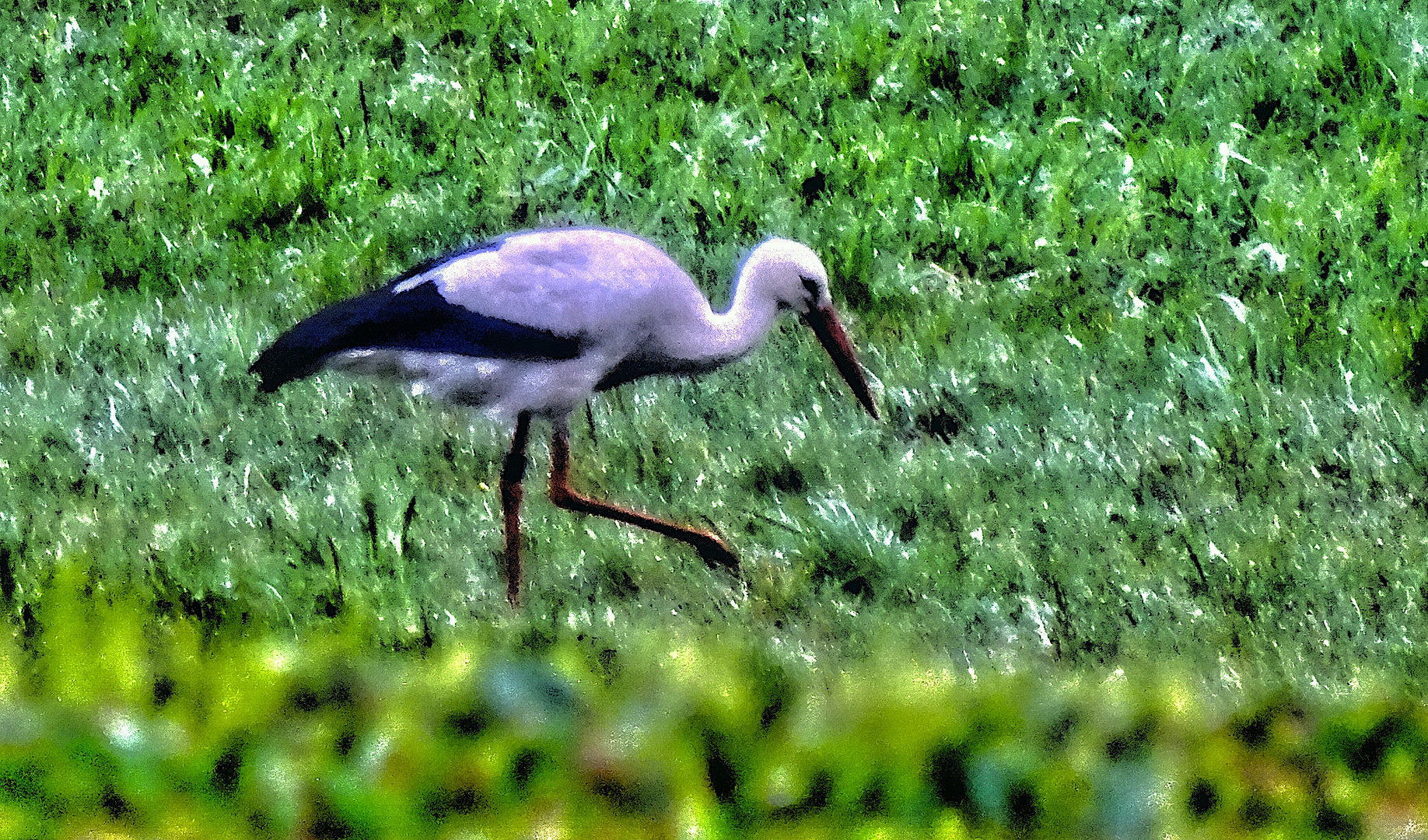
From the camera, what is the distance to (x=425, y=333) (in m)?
5.00


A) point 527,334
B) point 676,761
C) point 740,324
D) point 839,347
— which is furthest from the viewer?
point 839,347

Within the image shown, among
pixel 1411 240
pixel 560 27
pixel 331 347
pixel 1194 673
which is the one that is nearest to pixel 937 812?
pixel 1194 673

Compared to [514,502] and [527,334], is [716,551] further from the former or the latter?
[527,334]

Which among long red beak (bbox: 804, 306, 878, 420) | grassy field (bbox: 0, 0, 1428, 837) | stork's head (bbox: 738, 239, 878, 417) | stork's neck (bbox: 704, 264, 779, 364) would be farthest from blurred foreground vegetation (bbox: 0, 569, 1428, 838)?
long red beak (bbox: 804, 306, 878, 420)

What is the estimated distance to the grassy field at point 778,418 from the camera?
225 centimetres

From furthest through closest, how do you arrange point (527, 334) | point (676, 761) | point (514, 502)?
point (514, 502) < point (527, 334) < point (676, 761)

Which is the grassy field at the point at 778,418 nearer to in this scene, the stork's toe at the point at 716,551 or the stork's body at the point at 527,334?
the stork's toe at the point at 716,551

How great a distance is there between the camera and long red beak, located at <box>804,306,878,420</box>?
550cm

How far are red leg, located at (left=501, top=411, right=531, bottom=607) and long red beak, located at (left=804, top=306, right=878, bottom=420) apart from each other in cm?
85

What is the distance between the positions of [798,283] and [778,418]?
0.61 m

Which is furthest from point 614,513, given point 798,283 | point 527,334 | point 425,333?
point 798,283

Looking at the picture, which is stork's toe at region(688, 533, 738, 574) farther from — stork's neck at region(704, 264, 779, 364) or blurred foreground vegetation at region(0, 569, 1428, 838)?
blurred foreground vegetation at region(0, 569, 1428, 838)

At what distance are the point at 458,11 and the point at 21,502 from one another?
4434 mm

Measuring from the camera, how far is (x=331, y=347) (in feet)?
16.5
